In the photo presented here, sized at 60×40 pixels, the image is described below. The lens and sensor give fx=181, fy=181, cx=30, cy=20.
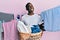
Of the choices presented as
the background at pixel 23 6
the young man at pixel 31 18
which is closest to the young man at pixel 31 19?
the young man at pixel 31 18

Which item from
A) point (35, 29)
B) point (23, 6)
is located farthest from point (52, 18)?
point (23, 6)

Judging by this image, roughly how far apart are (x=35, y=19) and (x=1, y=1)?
A: 1.26 feet

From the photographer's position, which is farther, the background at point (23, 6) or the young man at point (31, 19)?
the background at point (23, 6)

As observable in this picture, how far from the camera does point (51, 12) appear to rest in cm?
166

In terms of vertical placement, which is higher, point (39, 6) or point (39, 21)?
point (39, 6)

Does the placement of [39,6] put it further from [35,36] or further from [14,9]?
[35,36]

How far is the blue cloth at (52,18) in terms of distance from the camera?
1.65m

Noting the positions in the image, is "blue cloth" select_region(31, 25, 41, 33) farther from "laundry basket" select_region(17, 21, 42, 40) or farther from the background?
the background

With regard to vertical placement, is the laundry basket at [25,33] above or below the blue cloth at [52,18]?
below

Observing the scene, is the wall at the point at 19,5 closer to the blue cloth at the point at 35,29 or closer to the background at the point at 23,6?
Answer: the background at the point at 23,6

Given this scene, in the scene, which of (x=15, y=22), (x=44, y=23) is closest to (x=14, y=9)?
(x=15, y=22)

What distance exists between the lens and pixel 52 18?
1.67 metres

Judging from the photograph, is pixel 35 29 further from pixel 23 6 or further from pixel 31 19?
pixel 23 6

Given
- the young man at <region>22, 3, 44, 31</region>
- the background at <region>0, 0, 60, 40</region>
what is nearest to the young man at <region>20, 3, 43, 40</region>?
the young man at <region>22, 3, 44, 31</region>
